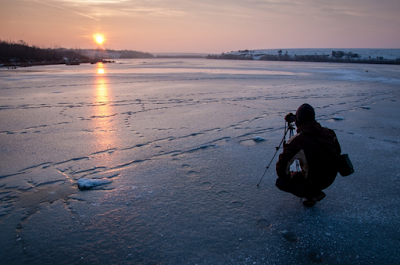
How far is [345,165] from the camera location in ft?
9.09

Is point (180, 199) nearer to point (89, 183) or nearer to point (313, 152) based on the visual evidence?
point (89, 183)

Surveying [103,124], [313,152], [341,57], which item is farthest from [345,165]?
[341,57]

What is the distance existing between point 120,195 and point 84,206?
1.48 feet

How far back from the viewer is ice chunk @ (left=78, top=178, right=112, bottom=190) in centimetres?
370

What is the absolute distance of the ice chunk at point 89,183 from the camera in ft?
12.1

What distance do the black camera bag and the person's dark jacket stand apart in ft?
0.16

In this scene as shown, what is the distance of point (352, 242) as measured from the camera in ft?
8.71

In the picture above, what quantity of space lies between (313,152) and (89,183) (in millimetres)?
2930

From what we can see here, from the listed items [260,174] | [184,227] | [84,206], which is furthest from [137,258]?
[260,174]

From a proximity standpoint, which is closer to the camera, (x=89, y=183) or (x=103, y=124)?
(x=89, y=183)

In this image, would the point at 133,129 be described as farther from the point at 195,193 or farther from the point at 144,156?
the point at 195,193

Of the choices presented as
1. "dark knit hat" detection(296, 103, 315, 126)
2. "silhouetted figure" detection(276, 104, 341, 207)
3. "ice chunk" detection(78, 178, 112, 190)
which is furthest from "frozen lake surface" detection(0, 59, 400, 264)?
"dark knit hat" detection(296, 103, 315, 126)

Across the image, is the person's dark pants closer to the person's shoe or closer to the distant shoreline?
the person's shoe

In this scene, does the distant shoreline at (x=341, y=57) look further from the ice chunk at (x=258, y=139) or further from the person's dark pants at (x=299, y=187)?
the person's dark pants at (x=299, y=187)
